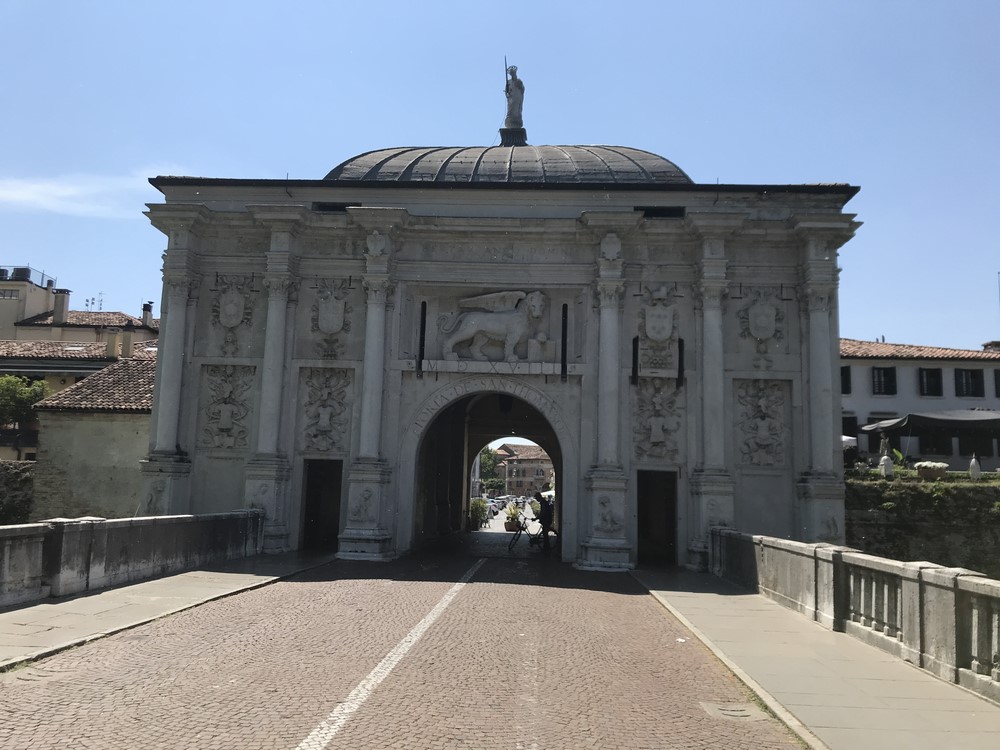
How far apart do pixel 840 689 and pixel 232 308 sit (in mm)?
18267

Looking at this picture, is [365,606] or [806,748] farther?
[365,606]

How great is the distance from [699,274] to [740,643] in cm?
1272

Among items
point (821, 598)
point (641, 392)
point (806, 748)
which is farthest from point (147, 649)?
point (641, 392)

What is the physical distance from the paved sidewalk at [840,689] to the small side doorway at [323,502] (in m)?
15.7

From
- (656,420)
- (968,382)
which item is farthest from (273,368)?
(968,382)

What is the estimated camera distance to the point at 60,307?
5747 centimetres

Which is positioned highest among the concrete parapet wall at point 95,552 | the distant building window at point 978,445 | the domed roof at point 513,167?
the domed roof at point 513,167

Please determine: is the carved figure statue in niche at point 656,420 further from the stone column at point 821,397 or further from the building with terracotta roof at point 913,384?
the building with terracotta roof at point 913,384

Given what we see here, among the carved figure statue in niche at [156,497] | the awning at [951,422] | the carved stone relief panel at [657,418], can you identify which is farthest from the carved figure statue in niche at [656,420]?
the awning at [951,422]

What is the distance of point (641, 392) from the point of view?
20.9m

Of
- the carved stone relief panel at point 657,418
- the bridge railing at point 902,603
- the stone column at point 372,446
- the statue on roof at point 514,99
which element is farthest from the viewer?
the statue on roof at point 514,99

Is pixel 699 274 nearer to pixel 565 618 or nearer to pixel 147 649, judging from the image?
pixel 565 618

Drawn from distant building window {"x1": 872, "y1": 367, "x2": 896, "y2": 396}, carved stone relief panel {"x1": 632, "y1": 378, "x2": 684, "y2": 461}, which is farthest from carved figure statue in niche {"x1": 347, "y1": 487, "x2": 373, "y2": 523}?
distant building window {"x1": 872, "y1": 367, "x2": 896, "y2": 396}

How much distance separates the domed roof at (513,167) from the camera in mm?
24016
